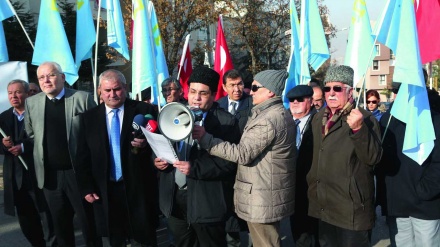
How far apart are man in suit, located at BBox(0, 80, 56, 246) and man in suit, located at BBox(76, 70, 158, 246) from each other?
1.28 metres

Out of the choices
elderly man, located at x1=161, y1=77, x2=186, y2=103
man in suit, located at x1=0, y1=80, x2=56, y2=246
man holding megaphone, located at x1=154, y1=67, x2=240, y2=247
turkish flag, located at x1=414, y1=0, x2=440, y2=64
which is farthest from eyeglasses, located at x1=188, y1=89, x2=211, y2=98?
elderly man, located at x1=161, y1=77, x2=186, y2=103

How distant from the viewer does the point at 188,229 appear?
3523 millimetres

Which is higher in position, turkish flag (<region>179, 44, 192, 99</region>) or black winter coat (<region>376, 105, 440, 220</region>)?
turkish flag (<region>179, 44, 192, 99</region>)

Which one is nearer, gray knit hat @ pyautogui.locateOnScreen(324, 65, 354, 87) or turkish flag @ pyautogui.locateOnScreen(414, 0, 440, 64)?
gray knit hat @ pyautogui.locateOnScreen(324, 65, 354, 87)

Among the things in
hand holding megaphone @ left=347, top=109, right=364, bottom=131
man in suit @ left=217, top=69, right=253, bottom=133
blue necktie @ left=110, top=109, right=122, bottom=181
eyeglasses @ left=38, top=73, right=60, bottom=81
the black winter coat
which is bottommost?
the black winter coat

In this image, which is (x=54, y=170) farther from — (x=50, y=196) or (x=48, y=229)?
(x=48, y=229)

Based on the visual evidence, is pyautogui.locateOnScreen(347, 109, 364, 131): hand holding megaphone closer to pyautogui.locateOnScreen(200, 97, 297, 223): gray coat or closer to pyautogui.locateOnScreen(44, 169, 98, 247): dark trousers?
pyautogui.locateOnScreen(200, 97, 297, 223): gray coat

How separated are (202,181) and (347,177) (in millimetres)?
1066

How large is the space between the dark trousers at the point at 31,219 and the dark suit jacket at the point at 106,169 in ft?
4.07

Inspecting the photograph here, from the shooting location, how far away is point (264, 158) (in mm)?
3062

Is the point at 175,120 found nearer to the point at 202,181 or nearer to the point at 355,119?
the point at 202,181

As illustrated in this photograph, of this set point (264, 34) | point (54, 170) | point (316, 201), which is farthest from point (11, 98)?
point (264, 34)

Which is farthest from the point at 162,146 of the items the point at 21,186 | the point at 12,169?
the point at 12,169

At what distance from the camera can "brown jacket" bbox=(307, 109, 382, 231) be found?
3.08m
